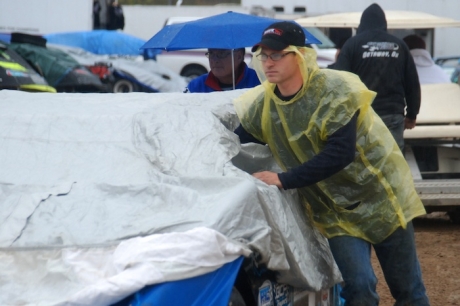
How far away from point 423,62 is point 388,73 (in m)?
1.84

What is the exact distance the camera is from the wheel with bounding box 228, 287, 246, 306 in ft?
11.4

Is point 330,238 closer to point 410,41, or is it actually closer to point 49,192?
point 49,192

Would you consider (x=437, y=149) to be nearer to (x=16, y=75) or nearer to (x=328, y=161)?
(x=328, y=161)

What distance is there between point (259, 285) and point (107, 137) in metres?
0.89

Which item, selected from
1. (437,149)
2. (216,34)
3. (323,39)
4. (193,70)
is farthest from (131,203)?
(193,70)

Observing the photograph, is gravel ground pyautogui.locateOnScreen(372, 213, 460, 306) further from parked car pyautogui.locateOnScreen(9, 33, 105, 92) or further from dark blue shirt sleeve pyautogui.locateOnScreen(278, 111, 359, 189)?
parked car pyautogui.locateOnScreen(9, 33, 105, 92)

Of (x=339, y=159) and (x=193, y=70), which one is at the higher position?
(x=339, y=159)

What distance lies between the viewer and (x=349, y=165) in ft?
13.9

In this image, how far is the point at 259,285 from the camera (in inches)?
148

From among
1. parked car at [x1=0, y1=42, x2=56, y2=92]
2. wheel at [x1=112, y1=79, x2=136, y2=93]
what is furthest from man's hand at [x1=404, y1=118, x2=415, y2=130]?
wheel at [x1=112, y1=79, x2=136, y2=93]

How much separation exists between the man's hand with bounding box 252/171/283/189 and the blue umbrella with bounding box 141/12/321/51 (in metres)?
2.54

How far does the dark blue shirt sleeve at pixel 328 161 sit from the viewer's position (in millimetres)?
3961

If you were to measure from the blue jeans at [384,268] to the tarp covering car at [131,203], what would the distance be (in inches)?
3.0

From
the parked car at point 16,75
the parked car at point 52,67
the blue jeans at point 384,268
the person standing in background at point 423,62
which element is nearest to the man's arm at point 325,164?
the blue jeans at point 384,268
